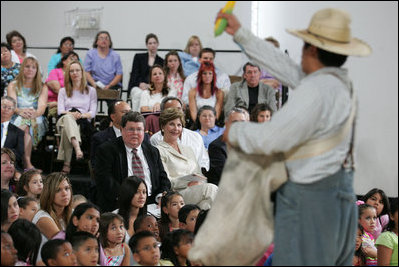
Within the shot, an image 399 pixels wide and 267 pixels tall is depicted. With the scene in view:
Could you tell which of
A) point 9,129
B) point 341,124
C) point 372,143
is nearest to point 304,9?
point 372,143

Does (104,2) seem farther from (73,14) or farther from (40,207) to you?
(40,207)

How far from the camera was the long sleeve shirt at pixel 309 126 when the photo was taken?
8.29 ft

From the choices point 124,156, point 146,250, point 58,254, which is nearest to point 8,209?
point 58,254

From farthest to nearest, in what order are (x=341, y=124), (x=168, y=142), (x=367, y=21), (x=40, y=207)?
(x=367, y=21) → (x=168, y=142) → (x=40, y=207) → (x=341, y=124)

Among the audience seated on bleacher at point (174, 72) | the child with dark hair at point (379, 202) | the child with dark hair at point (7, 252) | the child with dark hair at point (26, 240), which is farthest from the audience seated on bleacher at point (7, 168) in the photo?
the child with dark hair at point (379, 202)

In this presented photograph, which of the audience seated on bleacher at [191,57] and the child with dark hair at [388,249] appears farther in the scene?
the audience seated on bleacher at [191,57]

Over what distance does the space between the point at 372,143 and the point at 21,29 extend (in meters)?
4.95

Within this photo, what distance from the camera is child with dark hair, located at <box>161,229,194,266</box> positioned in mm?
3824

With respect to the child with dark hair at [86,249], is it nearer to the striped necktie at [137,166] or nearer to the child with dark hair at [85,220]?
Answer: the child with dark hair at [85,220]

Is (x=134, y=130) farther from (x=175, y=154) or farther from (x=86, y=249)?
(x=86, y=249)

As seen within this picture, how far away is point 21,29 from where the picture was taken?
9438mm

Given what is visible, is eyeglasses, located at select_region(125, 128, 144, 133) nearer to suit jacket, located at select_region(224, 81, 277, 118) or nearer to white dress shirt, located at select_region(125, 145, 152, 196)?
white dress shirt, located at select_region(125, 145, 152, 196)

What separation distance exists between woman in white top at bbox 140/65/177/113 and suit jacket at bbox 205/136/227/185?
4.47 ft

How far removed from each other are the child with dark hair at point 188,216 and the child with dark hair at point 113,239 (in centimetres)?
58
